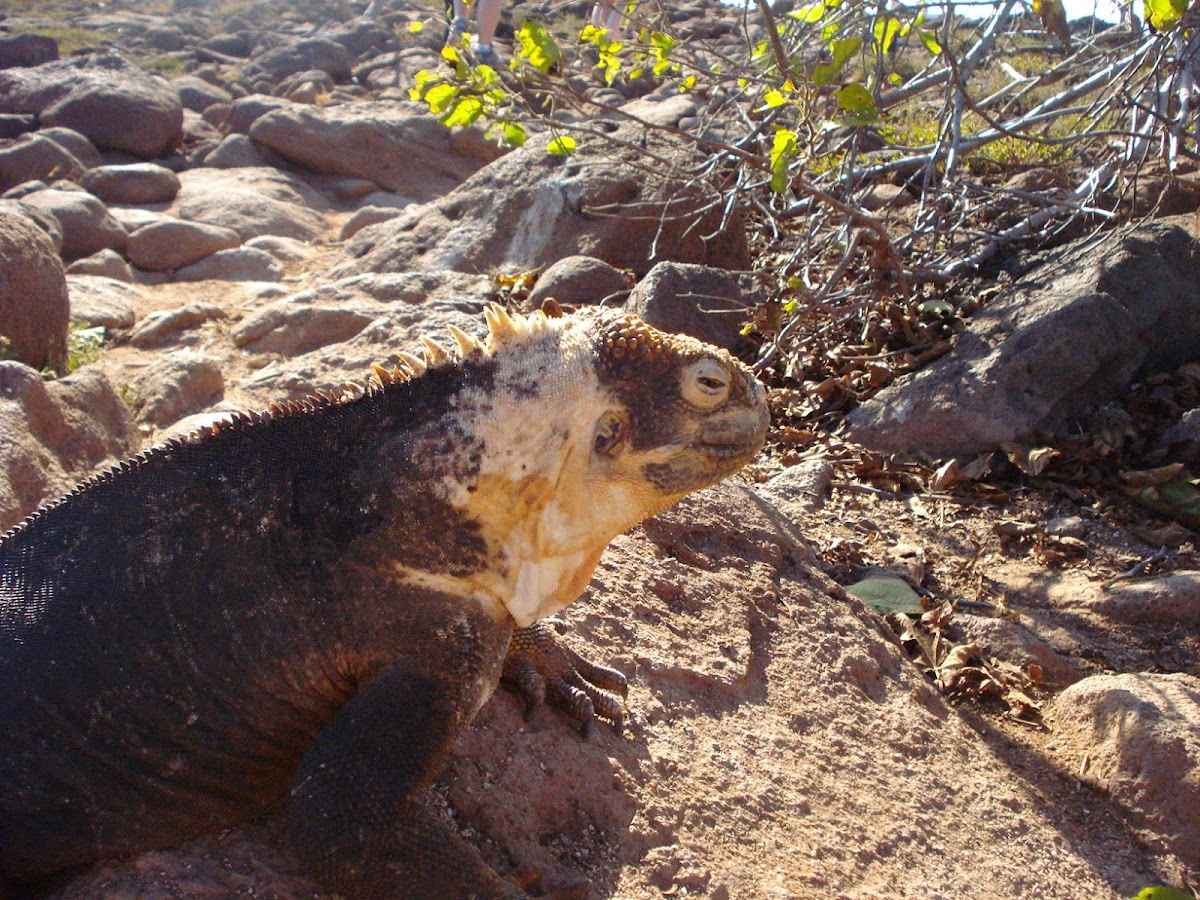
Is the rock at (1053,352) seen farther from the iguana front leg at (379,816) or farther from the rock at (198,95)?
the rock at (198,95)

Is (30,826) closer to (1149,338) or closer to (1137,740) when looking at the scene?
(1137,740)

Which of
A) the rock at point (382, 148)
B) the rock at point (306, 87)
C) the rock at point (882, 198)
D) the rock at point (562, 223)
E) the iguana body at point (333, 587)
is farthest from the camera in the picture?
the rock at point (306, 87)

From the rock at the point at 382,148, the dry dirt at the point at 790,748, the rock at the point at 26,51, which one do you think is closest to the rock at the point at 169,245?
the rock at the point at 382,148

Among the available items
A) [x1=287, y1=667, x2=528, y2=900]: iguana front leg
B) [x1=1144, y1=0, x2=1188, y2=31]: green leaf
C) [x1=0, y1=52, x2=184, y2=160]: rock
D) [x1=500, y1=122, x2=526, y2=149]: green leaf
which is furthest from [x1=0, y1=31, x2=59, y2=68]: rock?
[x1=287, y1=667, x2=528, y2=900]: iguana front leg

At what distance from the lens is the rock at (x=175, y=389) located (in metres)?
5.89

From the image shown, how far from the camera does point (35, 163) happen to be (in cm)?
1398

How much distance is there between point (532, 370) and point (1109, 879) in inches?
92.1

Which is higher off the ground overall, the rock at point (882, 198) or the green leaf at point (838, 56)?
the green leaf at point (838, 56)

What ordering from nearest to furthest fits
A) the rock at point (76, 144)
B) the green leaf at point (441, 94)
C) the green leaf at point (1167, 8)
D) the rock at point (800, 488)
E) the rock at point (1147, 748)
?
the green leaf at point (1167, 8), the rock at point (1147, 748), the green leaf at point (441, 94), the rock at point (800, 488), the rock at point (76, 144)

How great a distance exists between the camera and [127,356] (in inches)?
295

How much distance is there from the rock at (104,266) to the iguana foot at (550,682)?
904 cm

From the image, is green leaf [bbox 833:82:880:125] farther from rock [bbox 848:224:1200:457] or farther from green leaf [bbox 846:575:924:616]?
rock [bbox 848:224:1200:457]

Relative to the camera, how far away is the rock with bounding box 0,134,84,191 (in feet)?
45.5

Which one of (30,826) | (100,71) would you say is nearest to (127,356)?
(30,826)
